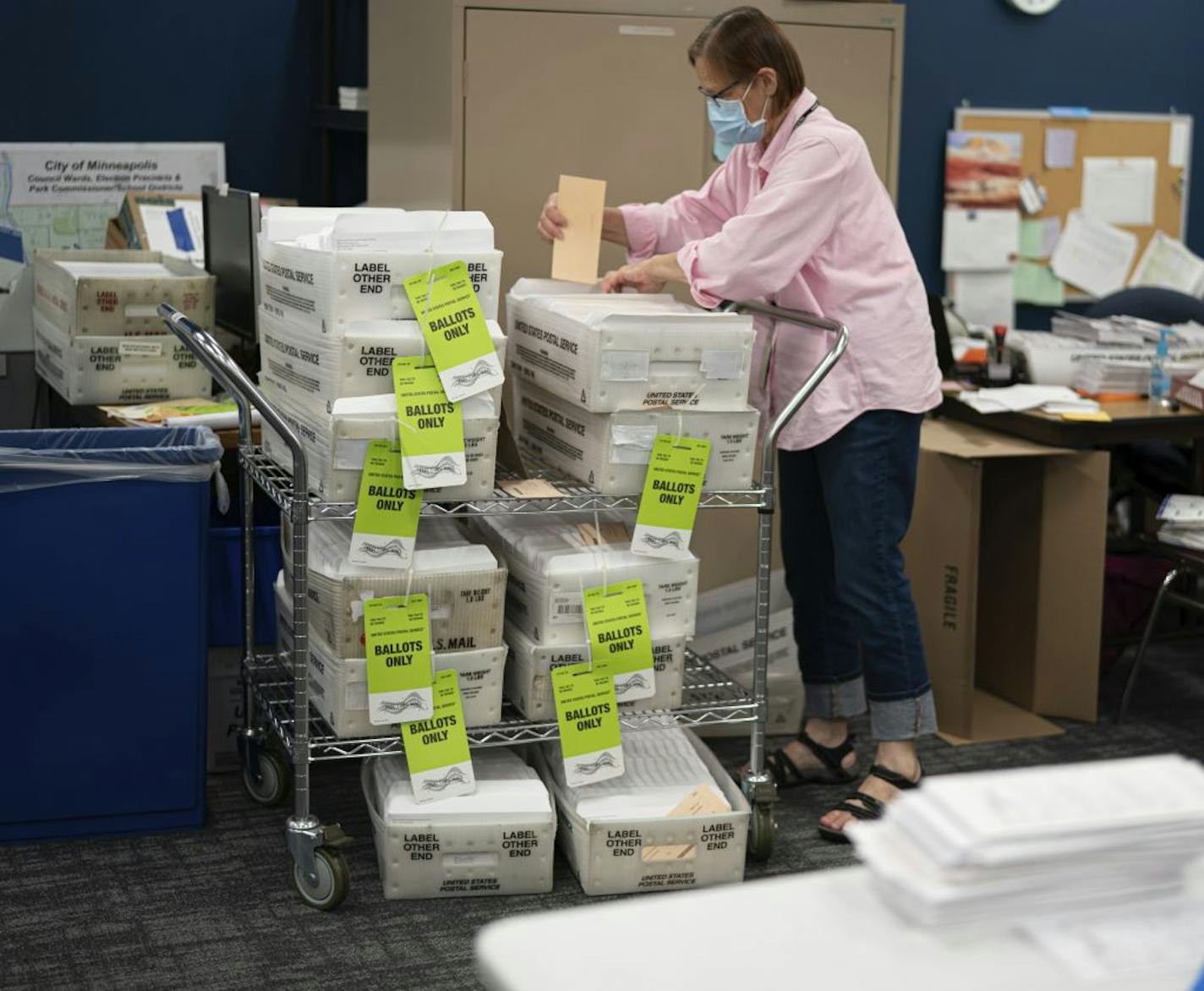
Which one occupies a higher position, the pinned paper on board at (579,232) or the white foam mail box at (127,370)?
the pinned paper on board at (579,232)

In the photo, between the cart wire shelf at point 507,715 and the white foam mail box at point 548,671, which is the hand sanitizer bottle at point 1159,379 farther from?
the white foam mail box at point 548,671

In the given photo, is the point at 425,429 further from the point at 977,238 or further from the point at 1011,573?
the point at 977,238

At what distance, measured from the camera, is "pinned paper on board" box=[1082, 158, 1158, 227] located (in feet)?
17.5

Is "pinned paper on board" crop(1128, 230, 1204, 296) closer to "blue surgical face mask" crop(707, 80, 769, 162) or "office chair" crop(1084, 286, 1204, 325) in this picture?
"office chair" crop(1084, 286, 1204, 325)

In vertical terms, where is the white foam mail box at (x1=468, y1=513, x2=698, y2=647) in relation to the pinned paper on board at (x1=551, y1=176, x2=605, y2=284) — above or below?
below

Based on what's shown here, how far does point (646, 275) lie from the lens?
110 inches

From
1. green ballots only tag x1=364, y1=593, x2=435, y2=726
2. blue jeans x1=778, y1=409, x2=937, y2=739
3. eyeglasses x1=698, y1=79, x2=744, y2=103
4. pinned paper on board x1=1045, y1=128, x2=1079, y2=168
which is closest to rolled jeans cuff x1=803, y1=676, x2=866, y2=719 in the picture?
blue jeans x1=778, y1=409, x2=937, y2=739

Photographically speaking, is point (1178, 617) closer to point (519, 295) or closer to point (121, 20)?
point (519, 295)

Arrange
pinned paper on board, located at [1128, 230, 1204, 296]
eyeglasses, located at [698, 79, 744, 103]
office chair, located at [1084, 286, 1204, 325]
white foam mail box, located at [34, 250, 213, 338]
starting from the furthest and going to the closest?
pinned paper on board, located at [1128, 230, 1204, 296] < office chair, located at [1084, 286, 1204, 325] < white foam mail box, located at [34, 250, 213, 338] < eyeglasses, located at [698, 79, 744, 103]

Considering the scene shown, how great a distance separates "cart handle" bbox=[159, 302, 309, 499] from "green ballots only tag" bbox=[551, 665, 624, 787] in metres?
0.54

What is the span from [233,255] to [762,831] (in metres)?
1.77

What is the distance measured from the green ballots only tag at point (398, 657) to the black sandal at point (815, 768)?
36.6 inches

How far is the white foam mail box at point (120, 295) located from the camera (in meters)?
3.39

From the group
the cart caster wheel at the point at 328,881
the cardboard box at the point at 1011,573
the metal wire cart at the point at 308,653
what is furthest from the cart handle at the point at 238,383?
the cardboard box at the point at 1011,573
